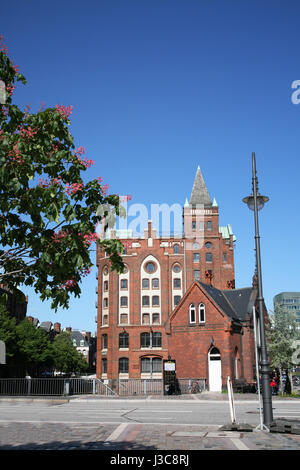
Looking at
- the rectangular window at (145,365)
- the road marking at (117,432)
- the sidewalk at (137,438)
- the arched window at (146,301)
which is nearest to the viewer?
the sidewalk at (137,438)

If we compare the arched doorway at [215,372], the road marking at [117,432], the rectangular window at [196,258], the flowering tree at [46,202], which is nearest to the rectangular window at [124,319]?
the rectangular window at [196,258]

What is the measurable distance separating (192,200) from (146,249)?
11.8m

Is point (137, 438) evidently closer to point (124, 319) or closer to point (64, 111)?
point (64, 111)

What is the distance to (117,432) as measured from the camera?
12250mm

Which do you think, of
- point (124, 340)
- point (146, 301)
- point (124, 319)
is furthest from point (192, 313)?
point (124, 319)

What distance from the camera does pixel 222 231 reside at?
71.6m

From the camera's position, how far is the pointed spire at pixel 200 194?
6938 centimetres

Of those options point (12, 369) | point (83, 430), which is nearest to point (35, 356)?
point (12, 369)

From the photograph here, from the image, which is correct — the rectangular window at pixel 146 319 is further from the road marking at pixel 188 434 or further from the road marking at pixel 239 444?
the road marking at pixel 239 444

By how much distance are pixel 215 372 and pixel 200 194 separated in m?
37.8

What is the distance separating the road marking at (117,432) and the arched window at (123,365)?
46.7 metres

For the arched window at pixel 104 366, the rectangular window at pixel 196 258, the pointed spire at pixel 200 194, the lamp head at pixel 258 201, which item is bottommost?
the arched window at pixel 104 366
